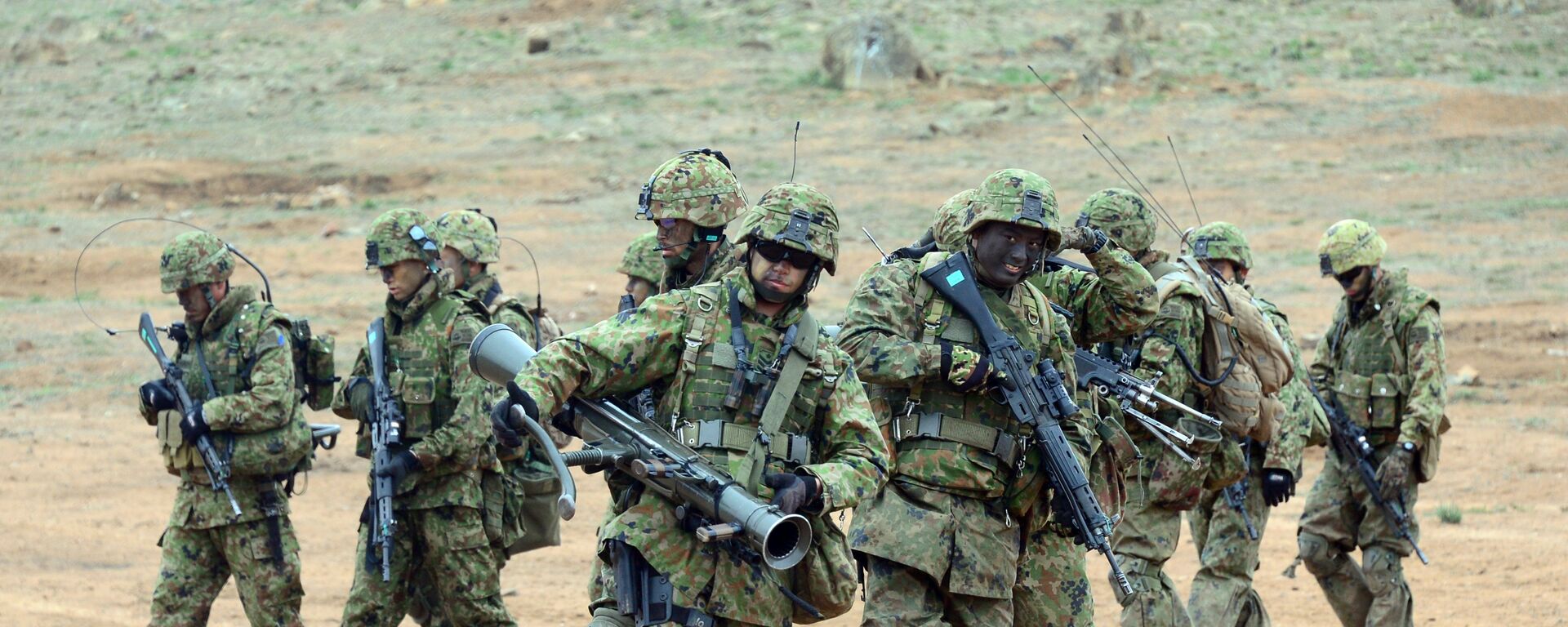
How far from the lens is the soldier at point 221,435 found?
28.0 feet

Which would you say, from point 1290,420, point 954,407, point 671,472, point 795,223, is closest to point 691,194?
point 795,223

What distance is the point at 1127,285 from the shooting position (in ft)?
23.5

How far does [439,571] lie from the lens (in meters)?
8.57

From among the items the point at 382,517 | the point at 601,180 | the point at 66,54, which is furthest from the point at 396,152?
the point at 382,517

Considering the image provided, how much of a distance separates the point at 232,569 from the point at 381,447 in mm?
1070

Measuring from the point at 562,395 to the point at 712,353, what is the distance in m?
0.52

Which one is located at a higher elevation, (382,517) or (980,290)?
(980,290)

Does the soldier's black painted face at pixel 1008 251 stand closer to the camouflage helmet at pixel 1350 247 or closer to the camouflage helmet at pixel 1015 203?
the camouflage helmet at pixel 1015 203

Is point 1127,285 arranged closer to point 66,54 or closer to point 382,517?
point 382,517

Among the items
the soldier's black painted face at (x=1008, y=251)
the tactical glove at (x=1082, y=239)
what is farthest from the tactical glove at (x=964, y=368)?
the tactical glove at (x=1082, y=239)

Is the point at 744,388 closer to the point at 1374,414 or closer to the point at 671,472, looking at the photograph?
the point at 671,472

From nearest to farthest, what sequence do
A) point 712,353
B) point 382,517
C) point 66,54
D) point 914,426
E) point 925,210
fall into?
point 712,353
point 914,426
point 382,517
point 925,210
point 66,54

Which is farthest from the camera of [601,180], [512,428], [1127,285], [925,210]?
[601,180]

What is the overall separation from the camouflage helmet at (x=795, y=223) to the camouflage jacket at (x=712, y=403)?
0.61 feet
